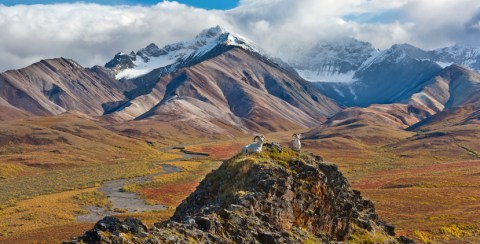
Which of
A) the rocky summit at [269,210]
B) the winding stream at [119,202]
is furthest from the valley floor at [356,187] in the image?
the rocky summit at [269,210]

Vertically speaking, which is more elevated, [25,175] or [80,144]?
[80,144]

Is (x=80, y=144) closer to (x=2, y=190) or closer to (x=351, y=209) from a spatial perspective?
(x=2, y=190)

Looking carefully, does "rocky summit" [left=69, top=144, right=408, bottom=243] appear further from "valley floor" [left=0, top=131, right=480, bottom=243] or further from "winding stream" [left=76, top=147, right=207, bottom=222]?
"winding stream" [left=76, top=147, right=207, bottom=222]

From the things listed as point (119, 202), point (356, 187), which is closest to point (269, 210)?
point (119, 202)

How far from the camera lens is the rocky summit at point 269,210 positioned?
794 inches

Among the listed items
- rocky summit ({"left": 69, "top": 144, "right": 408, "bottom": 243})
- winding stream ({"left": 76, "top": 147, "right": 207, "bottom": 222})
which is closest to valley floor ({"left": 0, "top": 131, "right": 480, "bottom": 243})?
winding stream ({"left": 76, "top": 147, "right": 207, "bottom": 222})

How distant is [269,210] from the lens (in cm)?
2636

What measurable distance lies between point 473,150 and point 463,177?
83.2m

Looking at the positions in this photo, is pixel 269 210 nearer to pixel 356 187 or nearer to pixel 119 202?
pixel 119 202

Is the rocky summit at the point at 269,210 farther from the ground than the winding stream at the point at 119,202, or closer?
farther from the ground

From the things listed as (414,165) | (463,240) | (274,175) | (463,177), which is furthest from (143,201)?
(414,165)

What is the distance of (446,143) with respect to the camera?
192875mm

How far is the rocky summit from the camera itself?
20156 mm

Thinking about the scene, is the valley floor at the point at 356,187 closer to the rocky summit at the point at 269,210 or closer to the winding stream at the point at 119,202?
the winding stream at the point at 119,202
